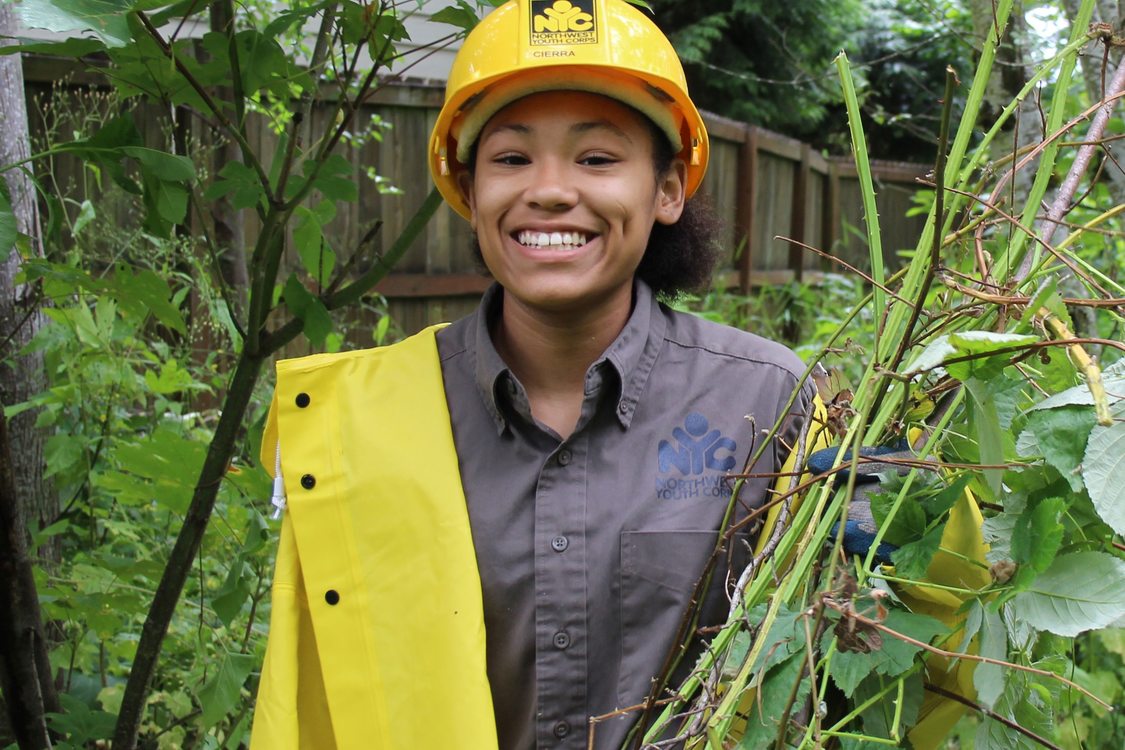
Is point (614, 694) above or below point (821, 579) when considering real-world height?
below

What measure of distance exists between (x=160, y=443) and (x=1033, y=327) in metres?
1.67

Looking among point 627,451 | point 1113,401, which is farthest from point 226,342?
point 1113,401

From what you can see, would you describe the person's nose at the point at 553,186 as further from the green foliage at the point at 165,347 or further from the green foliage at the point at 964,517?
the green foliage at the point at 964,517

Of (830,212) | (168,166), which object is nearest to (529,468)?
(168,166)

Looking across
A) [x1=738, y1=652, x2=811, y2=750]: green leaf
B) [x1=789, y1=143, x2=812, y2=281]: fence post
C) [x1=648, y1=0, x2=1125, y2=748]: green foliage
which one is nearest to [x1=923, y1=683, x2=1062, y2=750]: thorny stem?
[x1=648, y1=0, x2=1125, y2=748]: green foliage

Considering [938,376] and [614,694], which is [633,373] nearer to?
[614,694]

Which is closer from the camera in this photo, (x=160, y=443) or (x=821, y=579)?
(x=821, y=579)

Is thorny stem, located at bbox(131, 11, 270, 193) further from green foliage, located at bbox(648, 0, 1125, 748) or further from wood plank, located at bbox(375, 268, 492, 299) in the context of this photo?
wood plank, located at bbox(375, 268, 492, 299)

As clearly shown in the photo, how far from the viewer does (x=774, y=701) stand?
1.28 meters

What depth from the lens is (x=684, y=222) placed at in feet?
7.77

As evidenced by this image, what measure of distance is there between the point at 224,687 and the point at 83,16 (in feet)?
4.15

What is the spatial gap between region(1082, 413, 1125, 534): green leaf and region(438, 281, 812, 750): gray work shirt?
74 centimetres

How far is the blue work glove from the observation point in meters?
1.33

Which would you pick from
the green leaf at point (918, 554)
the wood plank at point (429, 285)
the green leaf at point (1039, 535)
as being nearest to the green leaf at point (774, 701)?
the green leaf at point (918, 554)
